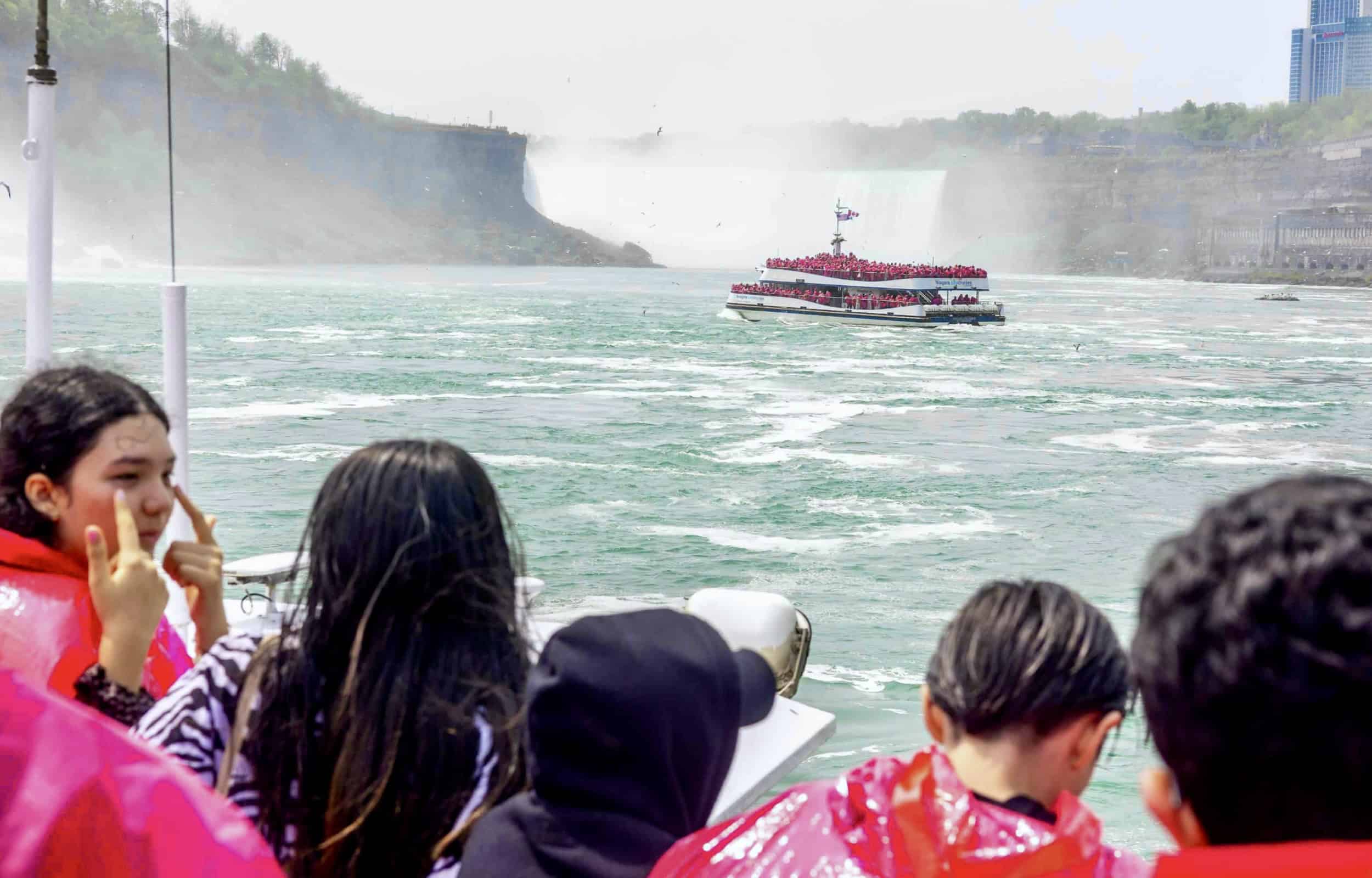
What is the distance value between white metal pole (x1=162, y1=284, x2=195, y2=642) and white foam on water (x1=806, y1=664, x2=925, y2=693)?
5679 millimetres

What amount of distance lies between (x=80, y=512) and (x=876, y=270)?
45.0 meters

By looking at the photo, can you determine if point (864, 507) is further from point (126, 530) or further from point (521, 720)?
point (521, 720)

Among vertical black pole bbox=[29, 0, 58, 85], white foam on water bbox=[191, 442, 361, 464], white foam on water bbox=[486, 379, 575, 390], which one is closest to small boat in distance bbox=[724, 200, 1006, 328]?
white foam on water bbox=[486, 379, 575, 390]

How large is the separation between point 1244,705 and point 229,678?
3.19 ft

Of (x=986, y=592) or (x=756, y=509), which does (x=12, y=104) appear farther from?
(x=986, y=592)

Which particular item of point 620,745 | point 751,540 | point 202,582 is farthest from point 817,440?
point 620,745

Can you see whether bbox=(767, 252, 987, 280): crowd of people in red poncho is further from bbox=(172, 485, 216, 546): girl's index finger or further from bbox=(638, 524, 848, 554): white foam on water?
bbox=(172, 485, 216, 546): girl's index finger

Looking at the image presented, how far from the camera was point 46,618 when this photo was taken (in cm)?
159

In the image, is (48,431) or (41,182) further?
(41,182)

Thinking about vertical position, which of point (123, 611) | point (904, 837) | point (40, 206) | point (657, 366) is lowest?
point (657, 366)

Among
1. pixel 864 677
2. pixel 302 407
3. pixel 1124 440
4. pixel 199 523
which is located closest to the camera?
pixel 199 523

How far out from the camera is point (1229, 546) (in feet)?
2.49

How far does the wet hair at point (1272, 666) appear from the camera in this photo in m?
0.72

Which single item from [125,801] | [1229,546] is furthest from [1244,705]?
[125,801]
